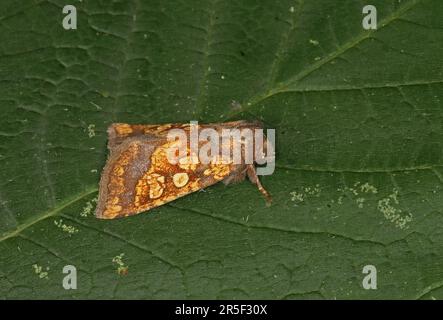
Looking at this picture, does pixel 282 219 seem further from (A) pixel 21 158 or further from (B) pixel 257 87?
(A) pixel 21 158

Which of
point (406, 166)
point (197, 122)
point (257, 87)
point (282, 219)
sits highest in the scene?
point (257, 87)

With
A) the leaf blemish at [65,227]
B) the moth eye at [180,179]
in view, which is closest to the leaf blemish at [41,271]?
the leaf blemish at [65,227]

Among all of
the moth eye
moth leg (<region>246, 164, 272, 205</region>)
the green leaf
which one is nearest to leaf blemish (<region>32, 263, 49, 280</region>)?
the green leaf

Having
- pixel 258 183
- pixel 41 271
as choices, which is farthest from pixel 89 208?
pixel 258 183

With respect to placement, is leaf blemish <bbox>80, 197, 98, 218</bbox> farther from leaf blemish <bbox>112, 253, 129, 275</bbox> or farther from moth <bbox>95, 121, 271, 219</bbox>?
leaf blemish <bbox>112, 253, 129, 275</bbox>

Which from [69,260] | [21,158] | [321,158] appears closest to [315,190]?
[321,158]
